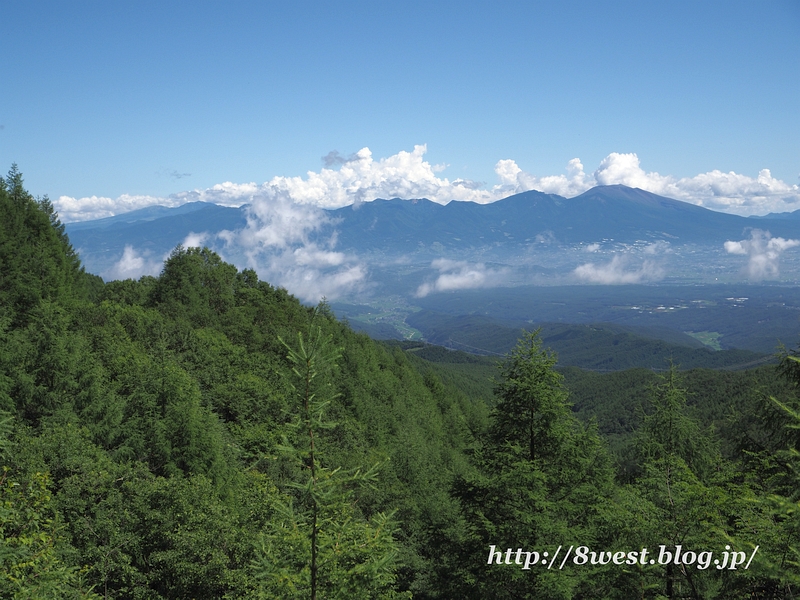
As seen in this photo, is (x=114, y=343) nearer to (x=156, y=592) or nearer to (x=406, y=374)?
(x=156, y=592)

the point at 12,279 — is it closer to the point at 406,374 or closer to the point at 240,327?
the point at 240,327

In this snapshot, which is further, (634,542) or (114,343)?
(114,343)

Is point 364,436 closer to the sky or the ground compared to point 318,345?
closer to the ground

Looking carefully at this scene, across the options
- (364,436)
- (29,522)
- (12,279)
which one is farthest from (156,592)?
(364,436)

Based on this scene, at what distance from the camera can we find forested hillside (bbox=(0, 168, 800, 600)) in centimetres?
839

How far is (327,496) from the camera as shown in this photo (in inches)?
281

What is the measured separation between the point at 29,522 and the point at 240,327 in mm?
42125

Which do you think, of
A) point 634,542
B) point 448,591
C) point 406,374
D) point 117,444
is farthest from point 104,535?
point 406,374

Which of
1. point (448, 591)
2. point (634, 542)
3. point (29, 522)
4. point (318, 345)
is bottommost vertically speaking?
point (448, 591)

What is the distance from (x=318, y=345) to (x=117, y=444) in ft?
62.3

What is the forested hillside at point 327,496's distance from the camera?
8.39 m

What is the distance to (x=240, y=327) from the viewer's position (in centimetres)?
5166

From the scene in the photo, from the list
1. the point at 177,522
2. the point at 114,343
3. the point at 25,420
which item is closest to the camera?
the point at 177,522

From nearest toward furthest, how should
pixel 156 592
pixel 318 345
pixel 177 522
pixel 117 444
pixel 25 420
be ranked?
pixel 318 345 < pixel 156 592 < pixel 177 522 < pixel 25 420 < pixel 117 444
